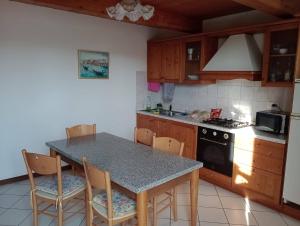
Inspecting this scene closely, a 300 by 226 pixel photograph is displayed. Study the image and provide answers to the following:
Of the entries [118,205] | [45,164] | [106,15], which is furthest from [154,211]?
[106,15]

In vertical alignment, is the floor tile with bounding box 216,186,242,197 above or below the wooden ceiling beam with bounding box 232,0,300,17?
below

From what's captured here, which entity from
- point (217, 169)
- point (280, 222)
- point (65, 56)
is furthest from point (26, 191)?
point (280, 222)

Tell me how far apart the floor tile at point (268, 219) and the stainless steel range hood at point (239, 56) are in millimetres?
1576

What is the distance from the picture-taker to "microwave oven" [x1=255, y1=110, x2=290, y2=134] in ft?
→ 8.64

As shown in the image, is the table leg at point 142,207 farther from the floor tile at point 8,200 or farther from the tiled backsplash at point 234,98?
the tiled backsplash at point 234,98

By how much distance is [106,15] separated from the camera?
110 inches

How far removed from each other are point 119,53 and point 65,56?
896mm

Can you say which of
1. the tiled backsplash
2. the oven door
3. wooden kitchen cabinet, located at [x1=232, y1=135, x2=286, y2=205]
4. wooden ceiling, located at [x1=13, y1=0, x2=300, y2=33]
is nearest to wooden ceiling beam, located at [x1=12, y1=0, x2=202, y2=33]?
wooden ceiling, located at [x1=13, y1=0, x2=300, y2=33]

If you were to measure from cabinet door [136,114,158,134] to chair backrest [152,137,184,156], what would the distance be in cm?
152

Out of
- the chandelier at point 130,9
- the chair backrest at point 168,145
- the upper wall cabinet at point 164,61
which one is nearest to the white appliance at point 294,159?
the chair backrest at point 168,145

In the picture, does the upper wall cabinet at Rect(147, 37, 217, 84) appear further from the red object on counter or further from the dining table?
the dining table

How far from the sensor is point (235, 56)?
2.94m

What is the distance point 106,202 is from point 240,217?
1498 mm

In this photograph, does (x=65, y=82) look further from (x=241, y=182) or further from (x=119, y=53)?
(x=241, y=182)
